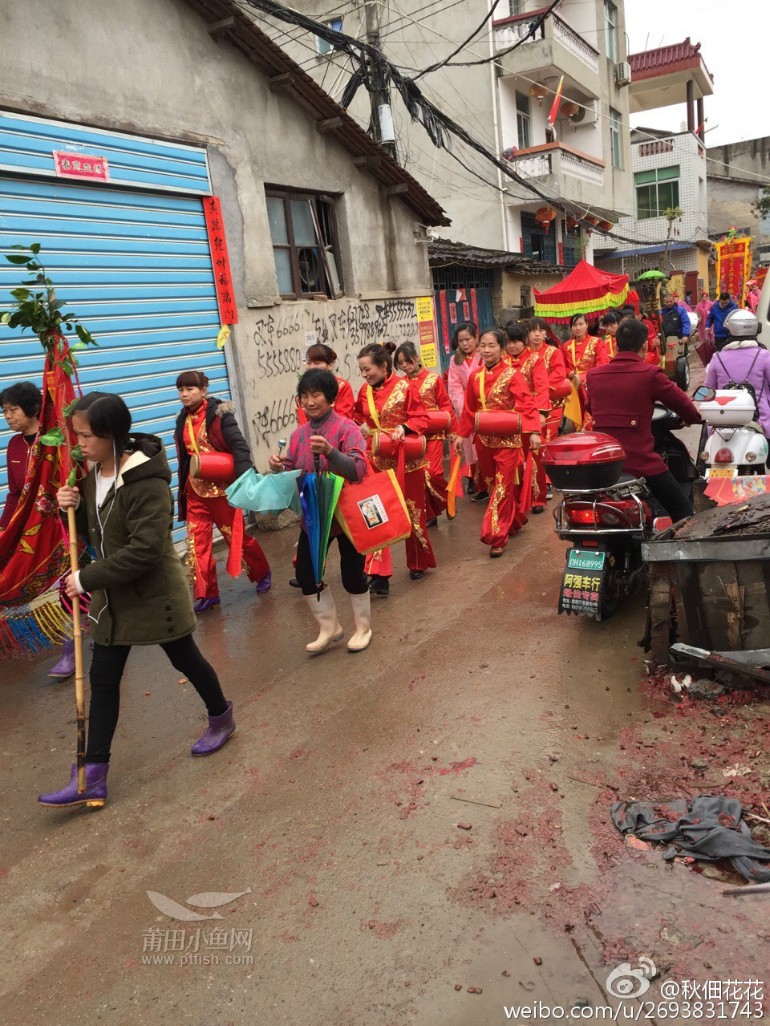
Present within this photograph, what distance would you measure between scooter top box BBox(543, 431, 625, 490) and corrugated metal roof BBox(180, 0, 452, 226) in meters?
5.85

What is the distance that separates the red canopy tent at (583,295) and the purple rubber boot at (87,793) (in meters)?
12.5

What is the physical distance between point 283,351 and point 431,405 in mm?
2469

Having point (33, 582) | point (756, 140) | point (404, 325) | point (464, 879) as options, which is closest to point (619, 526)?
point (464, 879)

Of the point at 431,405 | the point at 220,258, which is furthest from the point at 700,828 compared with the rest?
the point at 220,258

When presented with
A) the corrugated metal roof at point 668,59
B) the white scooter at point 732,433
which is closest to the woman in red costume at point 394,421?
the white scooter at point 732,433

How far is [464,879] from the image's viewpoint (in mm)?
2668

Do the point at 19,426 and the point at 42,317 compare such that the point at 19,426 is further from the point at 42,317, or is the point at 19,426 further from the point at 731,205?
the point at 731,205

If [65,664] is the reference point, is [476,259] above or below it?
above

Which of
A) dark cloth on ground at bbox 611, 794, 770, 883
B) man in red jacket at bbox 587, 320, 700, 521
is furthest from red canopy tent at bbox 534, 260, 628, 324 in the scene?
dark cloth on ground at bbox 611, 794, 770, 883

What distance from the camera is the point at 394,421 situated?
20.0ft

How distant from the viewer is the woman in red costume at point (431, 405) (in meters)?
7.11

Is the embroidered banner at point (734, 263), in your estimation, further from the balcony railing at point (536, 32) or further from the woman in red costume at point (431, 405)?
the woman in red costume at point (431, 405)

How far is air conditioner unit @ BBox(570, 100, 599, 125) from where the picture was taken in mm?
23156

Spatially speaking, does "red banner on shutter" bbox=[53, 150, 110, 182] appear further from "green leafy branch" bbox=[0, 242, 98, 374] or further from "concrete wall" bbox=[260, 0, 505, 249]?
"concrete wall" bbox=[260, 0, 505, 249]
